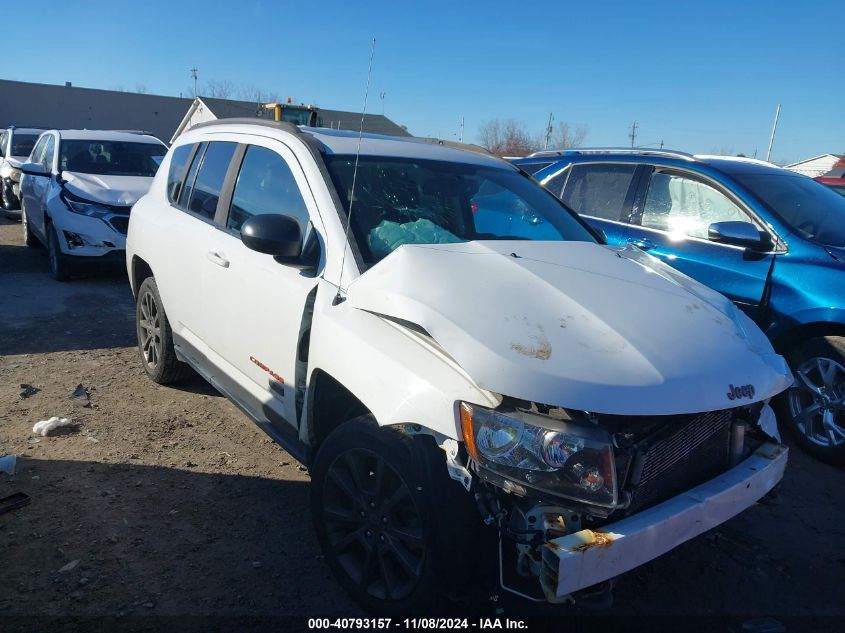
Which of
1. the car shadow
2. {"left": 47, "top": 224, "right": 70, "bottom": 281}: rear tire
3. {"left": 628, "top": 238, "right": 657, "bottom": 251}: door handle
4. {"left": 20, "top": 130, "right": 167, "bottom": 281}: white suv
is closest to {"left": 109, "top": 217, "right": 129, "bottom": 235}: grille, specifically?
{"left": 20, "top": 130, "right": 167, "bottom": 281}: white suv

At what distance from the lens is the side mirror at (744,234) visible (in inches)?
174

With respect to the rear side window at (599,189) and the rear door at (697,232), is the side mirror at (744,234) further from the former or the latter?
the rear side window at (599,189)

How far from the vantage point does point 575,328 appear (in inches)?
89.7

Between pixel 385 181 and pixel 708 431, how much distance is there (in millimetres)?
1861

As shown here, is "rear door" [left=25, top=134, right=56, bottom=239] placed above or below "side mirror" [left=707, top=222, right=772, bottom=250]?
below

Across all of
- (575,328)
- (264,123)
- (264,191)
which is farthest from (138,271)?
(575,328)

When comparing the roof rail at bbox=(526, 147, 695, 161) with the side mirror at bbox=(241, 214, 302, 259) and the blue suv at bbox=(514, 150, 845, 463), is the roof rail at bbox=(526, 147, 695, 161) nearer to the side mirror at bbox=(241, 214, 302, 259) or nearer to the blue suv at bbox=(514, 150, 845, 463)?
the blue suv at bbox=(514, 150, 845, 463)

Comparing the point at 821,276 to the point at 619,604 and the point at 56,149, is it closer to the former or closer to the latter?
the point at 619,604

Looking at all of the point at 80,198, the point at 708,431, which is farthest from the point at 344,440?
the point at 80,198

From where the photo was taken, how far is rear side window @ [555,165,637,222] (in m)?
5.65

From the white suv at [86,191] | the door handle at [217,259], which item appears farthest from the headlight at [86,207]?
the door handle at [217,259]

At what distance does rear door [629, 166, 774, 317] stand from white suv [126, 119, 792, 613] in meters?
1.73

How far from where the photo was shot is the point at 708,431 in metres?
2.33

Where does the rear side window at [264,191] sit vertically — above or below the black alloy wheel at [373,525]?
above
